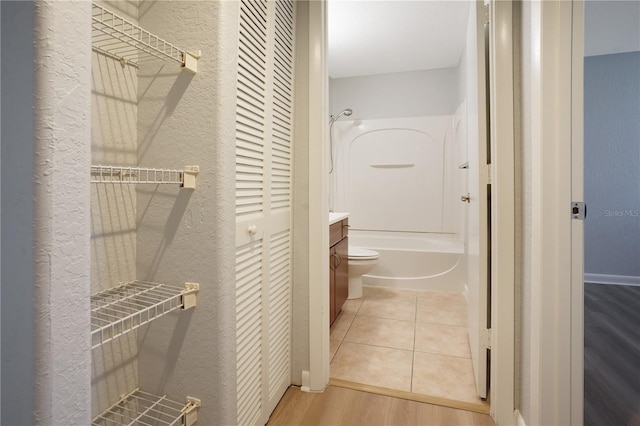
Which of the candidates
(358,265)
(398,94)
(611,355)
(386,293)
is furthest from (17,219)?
(398,94)

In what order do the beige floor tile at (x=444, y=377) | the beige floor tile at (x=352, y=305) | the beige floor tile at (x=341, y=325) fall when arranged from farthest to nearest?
the beige floor tile at (x=352, y=305) → the beige floor tile at (x=341, y=325) → the beige floor tile at (x=444, y=377)

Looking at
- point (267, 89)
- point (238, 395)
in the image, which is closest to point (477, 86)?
point (267, 89)

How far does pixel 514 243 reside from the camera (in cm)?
139

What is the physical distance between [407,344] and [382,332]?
0.74 feet

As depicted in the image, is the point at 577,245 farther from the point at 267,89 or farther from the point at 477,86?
the point at 267,89

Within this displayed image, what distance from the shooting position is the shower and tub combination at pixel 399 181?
149 inches

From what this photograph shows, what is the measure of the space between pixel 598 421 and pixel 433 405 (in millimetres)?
625

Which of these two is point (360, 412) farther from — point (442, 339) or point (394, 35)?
point (394, 35)

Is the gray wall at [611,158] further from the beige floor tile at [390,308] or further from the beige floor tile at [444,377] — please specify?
the beige floor tile at [390,308]

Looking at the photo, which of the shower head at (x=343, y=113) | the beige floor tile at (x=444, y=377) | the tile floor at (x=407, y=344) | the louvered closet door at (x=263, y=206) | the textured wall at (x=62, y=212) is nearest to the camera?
the textured wall at (x=62, y=212)

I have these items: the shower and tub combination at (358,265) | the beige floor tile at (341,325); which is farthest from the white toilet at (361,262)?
the beige floor tile at (341,325)

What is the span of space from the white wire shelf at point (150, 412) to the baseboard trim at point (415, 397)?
844 millimetres

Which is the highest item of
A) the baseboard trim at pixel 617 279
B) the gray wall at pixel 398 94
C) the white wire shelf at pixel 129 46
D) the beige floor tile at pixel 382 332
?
the gray wall at pixel 398 94

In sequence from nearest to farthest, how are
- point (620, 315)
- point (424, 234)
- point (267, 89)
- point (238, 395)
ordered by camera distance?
point (238, 395)
point (267, 89)
point (620, 315)
point (424, 234)
